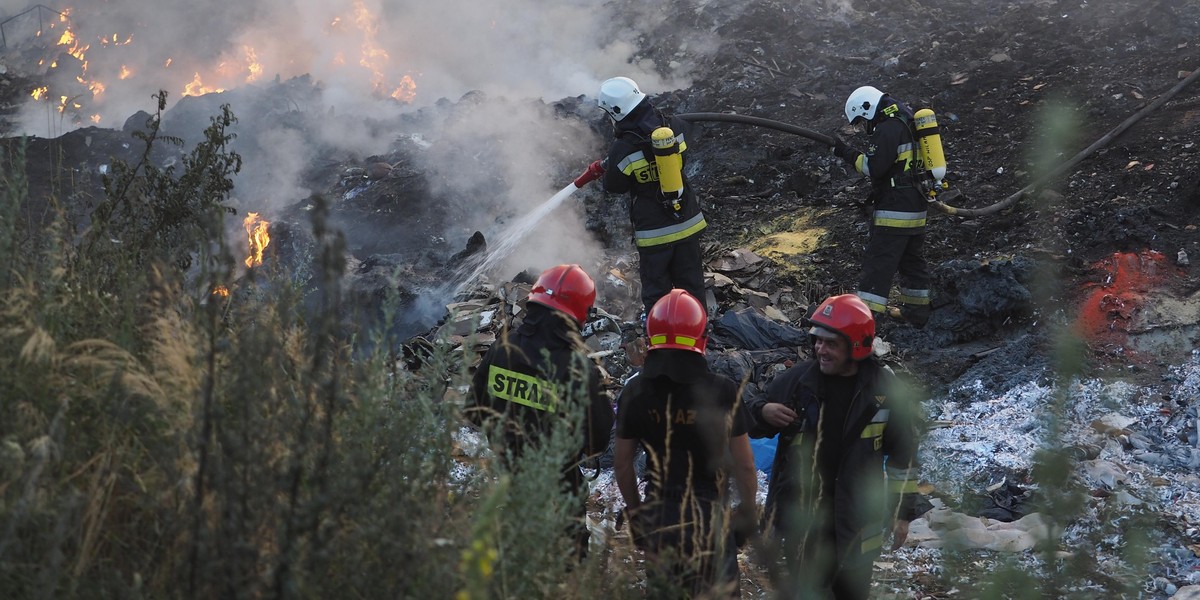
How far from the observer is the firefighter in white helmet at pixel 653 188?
6797mm

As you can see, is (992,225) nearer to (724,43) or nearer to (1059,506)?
(724,43)

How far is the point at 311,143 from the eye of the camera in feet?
44.1

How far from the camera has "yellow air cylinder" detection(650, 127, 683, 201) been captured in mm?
6648

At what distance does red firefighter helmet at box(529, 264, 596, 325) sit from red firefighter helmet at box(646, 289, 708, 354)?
379 millimetres

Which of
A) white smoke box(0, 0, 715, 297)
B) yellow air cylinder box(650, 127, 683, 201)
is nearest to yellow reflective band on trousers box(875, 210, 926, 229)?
yellow air cylinder box(650, 127, 683, 201)

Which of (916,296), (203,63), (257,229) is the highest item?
(203,63)

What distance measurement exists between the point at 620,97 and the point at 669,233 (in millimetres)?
985

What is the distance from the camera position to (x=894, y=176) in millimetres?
7176

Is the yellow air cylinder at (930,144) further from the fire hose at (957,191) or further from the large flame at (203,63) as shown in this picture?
the large flame at (203,63)

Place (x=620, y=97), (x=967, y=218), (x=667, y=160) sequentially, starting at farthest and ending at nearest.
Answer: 1. (x=967, y=218)
2. (x=620, y=97)
3. (x=667, y=160)

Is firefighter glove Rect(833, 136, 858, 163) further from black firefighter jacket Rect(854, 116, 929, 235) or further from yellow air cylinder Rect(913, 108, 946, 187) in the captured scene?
yellow air cylinder Rect(913, 108, 946, 187)

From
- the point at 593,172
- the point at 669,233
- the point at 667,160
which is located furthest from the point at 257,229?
the point at 667,160

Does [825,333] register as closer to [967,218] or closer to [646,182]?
[646,182]

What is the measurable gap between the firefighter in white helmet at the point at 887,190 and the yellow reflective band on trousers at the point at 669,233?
1321mm
